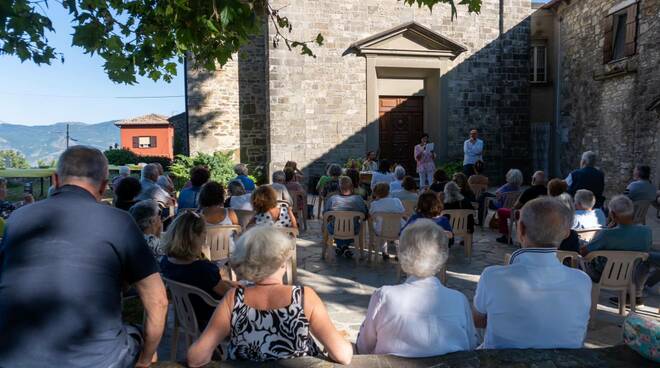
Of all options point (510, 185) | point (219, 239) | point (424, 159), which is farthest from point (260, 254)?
point (424, 159)

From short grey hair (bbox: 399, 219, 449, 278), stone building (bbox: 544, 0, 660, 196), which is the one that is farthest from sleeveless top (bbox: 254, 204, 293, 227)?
stone building (bbox: 544, 0, 660, 196)

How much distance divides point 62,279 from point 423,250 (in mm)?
1490

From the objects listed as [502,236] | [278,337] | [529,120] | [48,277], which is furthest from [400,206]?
[529,120]

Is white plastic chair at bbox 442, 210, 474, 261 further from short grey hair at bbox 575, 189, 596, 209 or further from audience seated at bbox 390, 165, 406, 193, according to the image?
Answer: short grey hair at bbox 575, 189, 596, 209

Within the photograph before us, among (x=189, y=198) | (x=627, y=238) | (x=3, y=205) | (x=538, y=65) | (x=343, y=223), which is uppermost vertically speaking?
(x=538, y=65)

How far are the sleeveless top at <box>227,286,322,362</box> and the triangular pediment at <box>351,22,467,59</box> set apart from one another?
11654 millimetres

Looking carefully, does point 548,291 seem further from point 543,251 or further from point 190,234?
point 190,234

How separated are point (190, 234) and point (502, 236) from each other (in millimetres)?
5619

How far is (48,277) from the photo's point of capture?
1.72 meters

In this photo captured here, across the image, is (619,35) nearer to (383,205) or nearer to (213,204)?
(383,205)

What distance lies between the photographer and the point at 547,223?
2.33 m

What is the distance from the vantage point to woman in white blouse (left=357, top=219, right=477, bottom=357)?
2064mm

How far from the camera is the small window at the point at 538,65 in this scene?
1541cm

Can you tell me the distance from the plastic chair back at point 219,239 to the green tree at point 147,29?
1517mm
